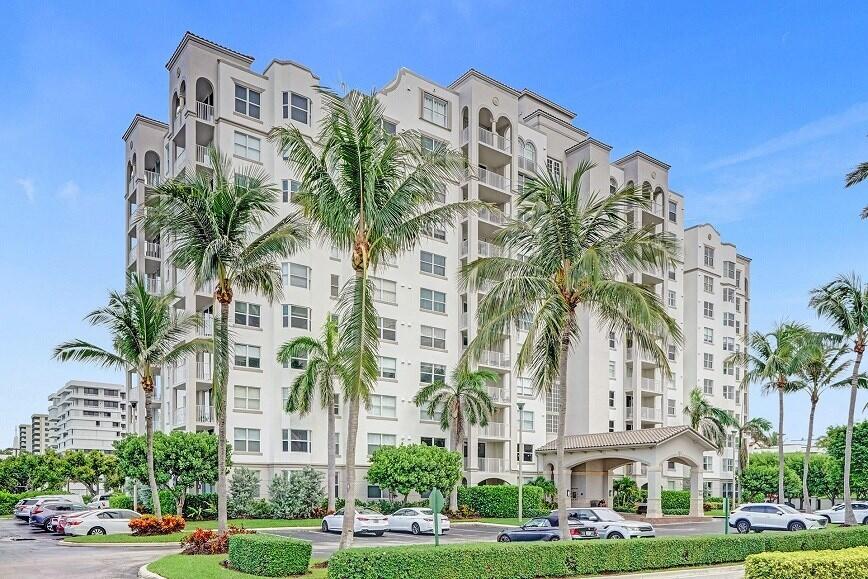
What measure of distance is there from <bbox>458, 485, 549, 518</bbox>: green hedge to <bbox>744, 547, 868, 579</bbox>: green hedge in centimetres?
3422

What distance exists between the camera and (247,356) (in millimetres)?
49344

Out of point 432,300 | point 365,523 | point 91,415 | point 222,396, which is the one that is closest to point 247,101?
point 432,300

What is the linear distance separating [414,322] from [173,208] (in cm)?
3177

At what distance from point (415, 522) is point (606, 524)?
11.0 meters

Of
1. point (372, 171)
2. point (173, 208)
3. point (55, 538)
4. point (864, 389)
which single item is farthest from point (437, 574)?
point (864, 389)

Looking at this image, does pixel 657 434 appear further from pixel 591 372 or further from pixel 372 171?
pixel 372 171

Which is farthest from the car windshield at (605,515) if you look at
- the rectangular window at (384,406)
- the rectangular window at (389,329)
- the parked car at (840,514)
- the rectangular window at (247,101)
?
the rectangular window at (247,101)

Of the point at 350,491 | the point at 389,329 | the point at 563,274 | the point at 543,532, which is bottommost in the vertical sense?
the point at 543,532

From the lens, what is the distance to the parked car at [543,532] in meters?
31.0

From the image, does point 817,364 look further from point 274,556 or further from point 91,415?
point 91,415

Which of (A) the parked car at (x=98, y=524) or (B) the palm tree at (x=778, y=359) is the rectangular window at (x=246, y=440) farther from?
(B) the palm tree at (x=778, y=359)

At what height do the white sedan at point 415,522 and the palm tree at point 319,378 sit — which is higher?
the palm tree at point 319,378

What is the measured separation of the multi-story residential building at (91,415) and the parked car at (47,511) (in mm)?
134926

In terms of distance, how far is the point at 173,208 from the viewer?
26.3 m
